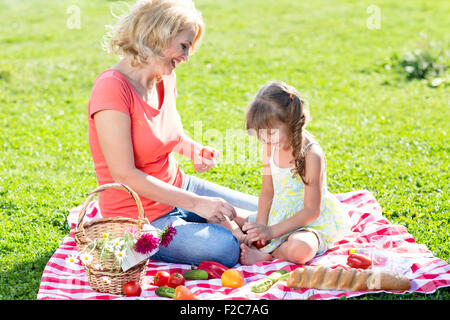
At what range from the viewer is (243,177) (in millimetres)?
5676

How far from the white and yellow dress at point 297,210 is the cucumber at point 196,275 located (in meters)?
0.55

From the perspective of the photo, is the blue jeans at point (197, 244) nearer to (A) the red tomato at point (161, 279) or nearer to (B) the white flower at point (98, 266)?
(A) the red tomato at point (161, 279)

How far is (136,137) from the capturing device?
12.3ft

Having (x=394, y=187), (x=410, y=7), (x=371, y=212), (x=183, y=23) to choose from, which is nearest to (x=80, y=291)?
(x=183, y=23)

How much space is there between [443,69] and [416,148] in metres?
3.36

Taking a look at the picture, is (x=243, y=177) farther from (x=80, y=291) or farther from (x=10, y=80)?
(x=10, y=80)

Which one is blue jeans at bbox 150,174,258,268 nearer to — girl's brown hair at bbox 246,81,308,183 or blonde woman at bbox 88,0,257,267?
blonde woman at bbox 88,0,257,267

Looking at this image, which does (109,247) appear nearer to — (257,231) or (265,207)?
(257,231)

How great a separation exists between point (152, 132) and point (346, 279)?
1551 mm

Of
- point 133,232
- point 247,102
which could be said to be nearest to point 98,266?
point 133,232

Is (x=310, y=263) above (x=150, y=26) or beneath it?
beneath

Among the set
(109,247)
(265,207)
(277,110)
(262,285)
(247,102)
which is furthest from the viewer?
(247,102)

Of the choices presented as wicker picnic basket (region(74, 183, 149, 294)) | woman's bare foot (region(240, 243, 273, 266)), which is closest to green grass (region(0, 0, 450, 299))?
wicker picnic basket (region(74, 183, 149, 294))

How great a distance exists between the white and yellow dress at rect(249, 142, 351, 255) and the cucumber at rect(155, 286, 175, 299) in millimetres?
849
